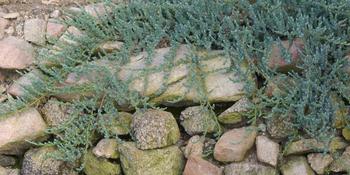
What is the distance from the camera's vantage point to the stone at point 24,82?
10.3 ft

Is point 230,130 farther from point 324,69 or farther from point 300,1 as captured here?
point 300,1

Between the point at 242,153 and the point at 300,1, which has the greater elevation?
the point at 300,1

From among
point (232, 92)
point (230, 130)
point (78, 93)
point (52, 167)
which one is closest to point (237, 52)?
point (232, 92)

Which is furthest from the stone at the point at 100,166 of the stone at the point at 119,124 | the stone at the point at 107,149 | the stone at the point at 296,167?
the stone at the point at 296,167

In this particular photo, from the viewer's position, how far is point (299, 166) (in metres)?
2.70

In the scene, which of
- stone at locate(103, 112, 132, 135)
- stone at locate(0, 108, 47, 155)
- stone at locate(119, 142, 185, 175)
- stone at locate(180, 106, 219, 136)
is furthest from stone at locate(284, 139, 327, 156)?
stone at locate(0, 108, 47, 155)

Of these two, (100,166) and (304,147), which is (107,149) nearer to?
(100,166)

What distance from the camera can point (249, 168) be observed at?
2.75m

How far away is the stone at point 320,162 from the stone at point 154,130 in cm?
72

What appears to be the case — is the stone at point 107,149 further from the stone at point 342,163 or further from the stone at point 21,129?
the stone at point 342,163

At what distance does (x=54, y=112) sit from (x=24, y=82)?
0.87 ft

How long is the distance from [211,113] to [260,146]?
1.04 feet

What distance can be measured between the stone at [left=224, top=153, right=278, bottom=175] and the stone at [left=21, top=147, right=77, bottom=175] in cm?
87

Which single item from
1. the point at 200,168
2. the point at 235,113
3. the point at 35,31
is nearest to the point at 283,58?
the point at 235,113
